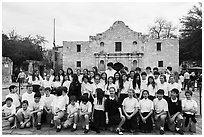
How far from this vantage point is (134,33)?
28.3m

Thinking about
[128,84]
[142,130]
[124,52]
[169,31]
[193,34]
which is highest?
[169,31]

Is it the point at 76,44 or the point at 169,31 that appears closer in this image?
the point at 76,44

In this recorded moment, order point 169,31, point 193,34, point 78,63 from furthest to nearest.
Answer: point 169,31, point 78,63, point 193,34

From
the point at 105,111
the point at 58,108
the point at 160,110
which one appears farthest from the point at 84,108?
the point at 160,110

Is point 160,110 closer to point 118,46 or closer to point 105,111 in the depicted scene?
point 105,111

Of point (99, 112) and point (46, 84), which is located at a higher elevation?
point (46, 84)

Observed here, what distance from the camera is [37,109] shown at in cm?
587

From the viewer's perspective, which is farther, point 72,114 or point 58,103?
point 58,103

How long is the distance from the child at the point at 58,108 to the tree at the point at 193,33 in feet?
82.5

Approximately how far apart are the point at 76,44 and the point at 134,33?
7576 mm

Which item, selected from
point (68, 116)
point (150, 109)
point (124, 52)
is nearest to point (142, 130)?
point (150, 109)

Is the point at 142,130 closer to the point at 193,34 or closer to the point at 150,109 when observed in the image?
the point at 150,109

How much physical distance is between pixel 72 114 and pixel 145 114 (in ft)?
5.90

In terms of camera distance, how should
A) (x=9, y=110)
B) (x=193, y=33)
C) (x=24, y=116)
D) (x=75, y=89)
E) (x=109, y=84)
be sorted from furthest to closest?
(x=193, y=33) < (x=75, y=89) < (x=109, y=84) < (x=9, y=110) < (x=24, y=116)
